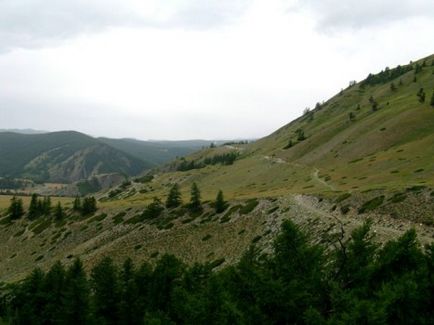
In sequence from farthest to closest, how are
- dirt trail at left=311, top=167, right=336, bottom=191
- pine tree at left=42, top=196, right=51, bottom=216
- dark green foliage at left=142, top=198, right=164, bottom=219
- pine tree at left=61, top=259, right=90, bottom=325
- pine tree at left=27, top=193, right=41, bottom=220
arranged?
pine tree at left=27, top=193, right=41, bottom=220 < pine tree at left=42, top=196, right=51, bottom=216 < dirt trail at left=311, top=167, right=336, bottom=191 < dark green foliage at left=142, top=198, right=164, bottom=219 < pine tree at left=61, top=259, right=90, bottom=325

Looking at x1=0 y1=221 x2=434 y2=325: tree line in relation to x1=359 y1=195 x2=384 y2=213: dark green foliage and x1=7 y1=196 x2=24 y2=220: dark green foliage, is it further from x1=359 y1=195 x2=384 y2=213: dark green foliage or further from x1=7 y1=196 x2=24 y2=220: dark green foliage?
x1=7 y1=196 x2=24 y2=220: dark green foliage

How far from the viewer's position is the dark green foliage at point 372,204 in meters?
50.3

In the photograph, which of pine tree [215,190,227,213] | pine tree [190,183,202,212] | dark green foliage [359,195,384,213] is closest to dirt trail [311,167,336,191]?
pine tree [215,190,227,213]

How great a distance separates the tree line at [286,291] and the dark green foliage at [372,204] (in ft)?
39.7

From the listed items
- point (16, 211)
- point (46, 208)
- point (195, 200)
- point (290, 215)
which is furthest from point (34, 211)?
point (290, 215)

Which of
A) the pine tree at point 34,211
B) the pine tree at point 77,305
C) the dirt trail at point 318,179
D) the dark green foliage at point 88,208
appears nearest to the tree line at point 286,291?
the pine tree at point 77,305

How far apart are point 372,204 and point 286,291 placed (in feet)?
84.7

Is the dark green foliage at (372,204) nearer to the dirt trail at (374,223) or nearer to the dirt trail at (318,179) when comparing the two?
the dirt trail at (374,223)

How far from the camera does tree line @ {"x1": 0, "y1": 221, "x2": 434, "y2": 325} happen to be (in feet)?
83.4

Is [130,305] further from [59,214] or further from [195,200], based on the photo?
[59,214]

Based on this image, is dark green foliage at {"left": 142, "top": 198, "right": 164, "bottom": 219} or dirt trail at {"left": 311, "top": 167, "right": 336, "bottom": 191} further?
dirt trail at {"left": 311, "top": 167, "right": 336, "bottom": 191}

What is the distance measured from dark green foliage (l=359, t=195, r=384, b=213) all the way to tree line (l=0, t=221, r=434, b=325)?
39.7ft

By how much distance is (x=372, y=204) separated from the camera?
168 feet

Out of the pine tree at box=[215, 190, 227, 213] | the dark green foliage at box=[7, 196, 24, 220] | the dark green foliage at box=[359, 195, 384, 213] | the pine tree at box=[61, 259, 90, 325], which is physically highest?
the dark green foliage at box=[359, 195, 384, 213]
